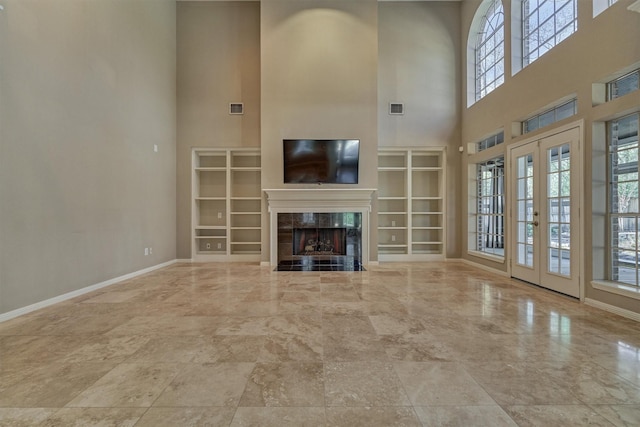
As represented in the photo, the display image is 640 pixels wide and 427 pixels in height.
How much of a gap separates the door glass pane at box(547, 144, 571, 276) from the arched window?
220 centimetres

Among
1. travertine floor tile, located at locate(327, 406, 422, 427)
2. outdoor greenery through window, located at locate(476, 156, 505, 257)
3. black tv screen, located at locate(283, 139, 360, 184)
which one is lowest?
travertine floor tile, located at locate(327, 406, 422, 427)

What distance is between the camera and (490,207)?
5.54 m

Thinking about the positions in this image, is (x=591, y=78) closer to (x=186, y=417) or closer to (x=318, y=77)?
(x=318, y=77)

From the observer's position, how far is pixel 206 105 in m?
6.29

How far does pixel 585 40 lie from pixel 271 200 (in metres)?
5.10

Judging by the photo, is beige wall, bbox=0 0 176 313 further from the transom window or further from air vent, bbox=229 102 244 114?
the transom window

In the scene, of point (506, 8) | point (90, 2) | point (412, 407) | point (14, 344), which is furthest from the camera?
point (506, 8)

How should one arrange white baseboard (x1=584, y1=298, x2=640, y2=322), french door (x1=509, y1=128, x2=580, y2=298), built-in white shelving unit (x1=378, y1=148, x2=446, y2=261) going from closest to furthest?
1. white baseboard (x1=584, y1=298, x2=640, y2=322)
2. french door (x1=509, y1=128, x2=580, y2=298)
3. built-in white shelving unit (x1=378, y1=148, x2=446, y2=261)

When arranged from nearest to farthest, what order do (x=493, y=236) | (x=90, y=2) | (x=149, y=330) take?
(x=149, y=330)
(x=90, y=2)
(x=493, y=236)

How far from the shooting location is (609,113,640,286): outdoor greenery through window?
9.69ft

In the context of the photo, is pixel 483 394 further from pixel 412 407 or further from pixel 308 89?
pixel 308 89

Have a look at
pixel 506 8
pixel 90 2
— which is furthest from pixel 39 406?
pixel 506 8

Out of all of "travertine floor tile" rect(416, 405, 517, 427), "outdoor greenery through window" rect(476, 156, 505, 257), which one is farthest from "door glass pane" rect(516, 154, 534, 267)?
"travertine floor tile" rect(416, 405, 517, 427)

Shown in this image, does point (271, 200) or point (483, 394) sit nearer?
point (483, 394)
